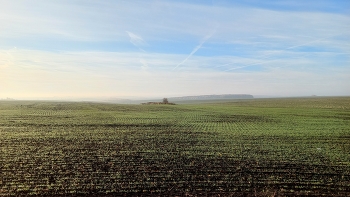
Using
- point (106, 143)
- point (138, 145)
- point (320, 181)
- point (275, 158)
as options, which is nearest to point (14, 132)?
point (106, 143)

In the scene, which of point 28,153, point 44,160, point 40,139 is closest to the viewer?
point 44,160

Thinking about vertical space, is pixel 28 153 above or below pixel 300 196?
above

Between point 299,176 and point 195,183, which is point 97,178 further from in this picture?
point 299,176

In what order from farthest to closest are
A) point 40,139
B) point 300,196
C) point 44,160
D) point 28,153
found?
point 40,139 → point 28,153 → point 44,160 → point 300,196

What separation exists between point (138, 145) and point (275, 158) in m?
11.6

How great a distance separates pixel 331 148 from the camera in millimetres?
22797

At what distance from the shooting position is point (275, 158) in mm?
19750

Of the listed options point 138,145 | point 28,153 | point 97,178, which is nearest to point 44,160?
point 28,153

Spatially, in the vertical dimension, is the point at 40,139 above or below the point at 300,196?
above

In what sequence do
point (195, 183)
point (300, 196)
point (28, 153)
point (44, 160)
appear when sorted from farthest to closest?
1. point (28, 153)
2. point (44, 160)
3. point (195, 183)
4. point (300, 196)

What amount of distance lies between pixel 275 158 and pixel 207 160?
5.36 meters

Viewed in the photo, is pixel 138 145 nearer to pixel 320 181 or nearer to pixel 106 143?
pixel 106 143

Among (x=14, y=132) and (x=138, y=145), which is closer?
(x=138, y=145)

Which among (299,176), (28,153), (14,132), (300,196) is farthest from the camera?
(14,132)
